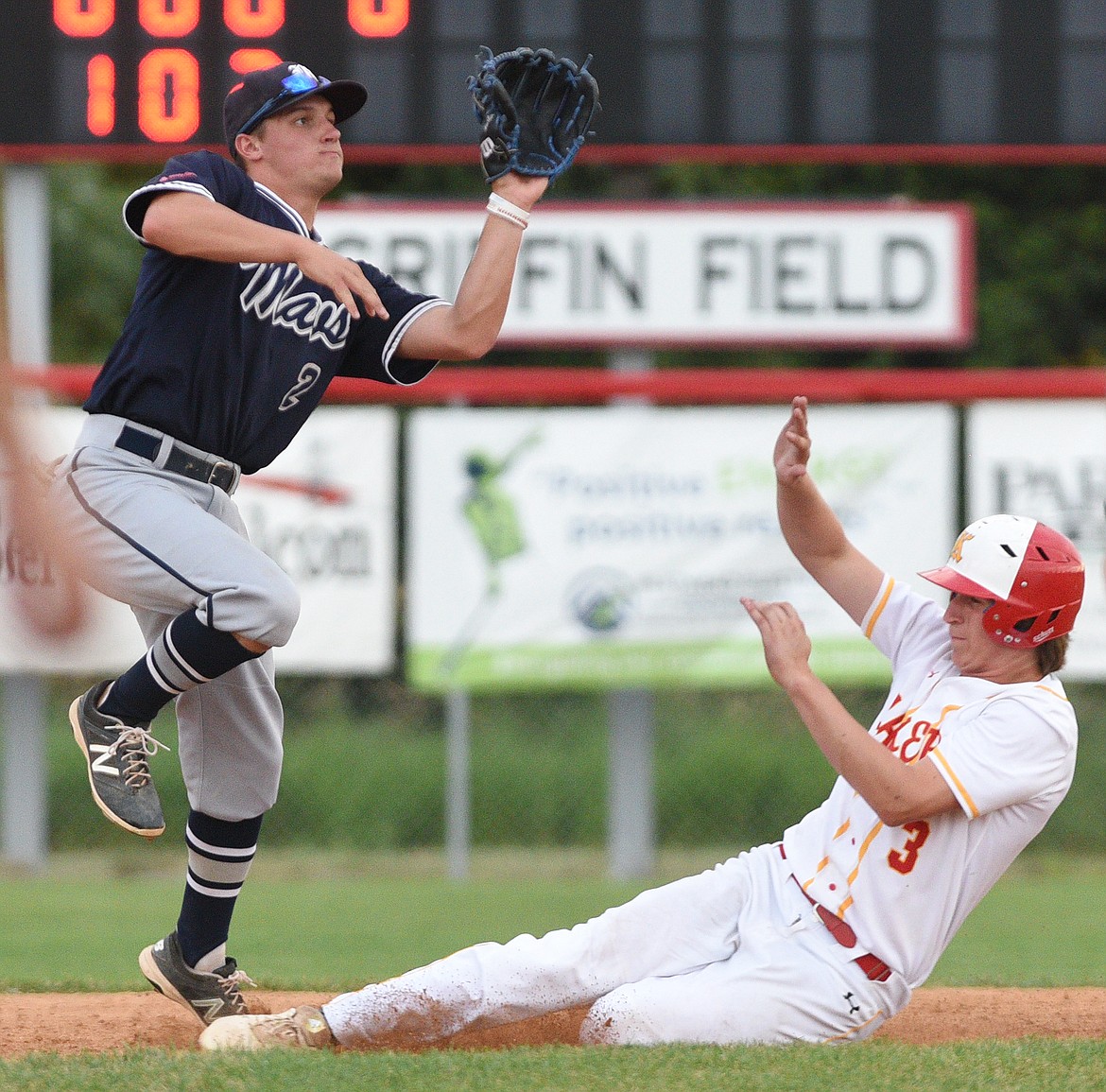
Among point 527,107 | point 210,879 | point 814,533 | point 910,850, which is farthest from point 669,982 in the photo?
point 527,107

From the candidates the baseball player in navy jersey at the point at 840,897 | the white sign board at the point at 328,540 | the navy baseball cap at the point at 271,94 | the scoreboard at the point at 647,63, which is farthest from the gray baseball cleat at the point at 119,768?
the scoreboard at the point at 647,63

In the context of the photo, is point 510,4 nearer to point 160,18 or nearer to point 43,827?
point 160,18

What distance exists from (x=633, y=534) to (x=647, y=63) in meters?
2.14

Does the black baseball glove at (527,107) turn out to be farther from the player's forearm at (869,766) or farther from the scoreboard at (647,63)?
the scoreboard at (647,63)

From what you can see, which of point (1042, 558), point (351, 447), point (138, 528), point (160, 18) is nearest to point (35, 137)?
point (160, 18)

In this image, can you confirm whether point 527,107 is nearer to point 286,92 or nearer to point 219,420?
point 286,92

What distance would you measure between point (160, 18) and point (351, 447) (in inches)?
82.2

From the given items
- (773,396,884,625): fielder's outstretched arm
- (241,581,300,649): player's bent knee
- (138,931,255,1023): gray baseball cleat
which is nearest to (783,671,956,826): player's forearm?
(773,396,884,625): fielder's outstretched arm

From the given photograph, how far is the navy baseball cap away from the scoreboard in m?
3.91

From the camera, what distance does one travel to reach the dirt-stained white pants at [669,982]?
356 cm

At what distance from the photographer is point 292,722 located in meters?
9.80

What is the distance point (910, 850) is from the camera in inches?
138

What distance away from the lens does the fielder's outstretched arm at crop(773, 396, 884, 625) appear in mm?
3926

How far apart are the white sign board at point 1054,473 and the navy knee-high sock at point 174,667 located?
5252mm
